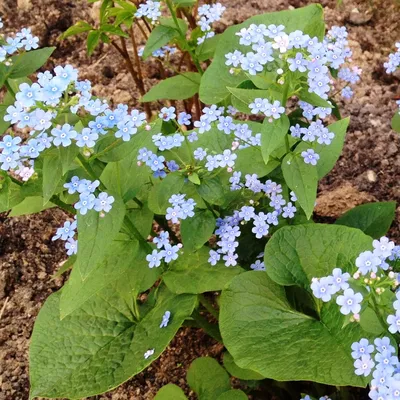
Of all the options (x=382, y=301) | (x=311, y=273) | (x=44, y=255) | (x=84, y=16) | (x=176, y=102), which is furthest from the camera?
(x=84, y=16)

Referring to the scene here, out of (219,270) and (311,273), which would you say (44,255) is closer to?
(219,270)

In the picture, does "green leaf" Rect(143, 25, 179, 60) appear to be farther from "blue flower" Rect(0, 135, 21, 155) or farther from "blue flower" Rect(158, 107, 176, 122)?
"blue flower" Rect(0, 135, 21, 155)

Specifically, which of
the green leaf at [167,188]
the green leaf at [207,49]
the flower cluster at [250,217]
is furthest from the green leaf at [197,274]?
the green leaf at [207,49]

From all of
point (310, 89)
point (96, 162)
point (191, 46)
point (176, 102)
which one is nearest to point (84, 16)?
point (176, 102)

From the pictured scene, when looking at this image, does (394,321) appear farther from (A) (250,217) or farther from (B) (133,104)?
(B) (133,104)

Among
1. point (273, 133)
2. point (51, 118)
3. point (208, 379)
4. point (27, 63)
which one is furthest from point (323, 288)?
point (27, 63)
